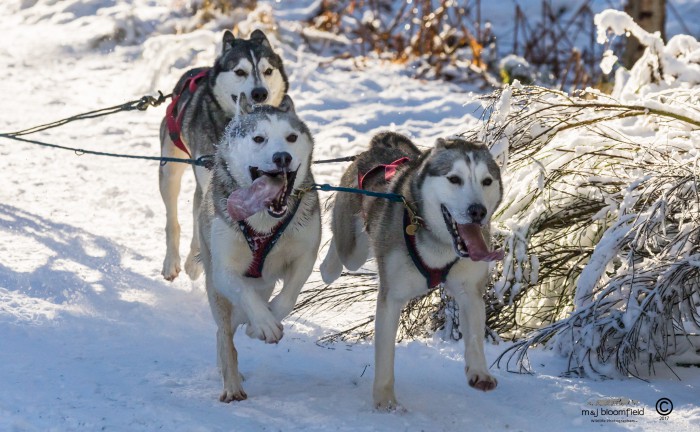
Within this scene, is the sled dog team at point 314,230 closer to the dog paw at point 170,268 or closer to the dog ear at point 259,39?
the dog ear at point 259,39

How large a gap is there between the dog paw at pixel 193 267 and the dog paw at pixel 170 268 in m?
0.09

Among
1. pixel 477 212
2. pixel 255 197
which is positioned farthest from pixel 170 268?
pixel 477 212

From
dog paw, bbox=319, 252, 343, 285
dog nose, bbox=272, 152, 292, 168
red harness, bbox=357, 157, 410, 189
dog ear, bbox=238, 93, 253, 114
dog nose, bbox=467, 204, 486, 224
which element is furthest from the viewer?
dog paw, bbox=319, 252, 343, 285

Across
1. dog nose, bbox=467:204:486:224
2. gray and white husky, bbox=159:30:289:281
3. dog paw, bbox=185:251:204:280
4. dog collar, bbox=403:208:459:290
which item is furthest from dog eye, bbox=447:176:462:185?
dog paw, bbox=185:251:204:280

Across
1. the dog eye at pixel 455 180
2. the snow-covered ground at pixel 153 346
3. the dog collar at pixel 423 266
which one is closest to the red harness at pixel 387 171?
the dog collar at pixel 423 266

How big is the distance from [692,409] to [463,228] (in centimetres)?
117

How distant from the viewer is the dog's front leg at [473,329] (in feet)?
13.1

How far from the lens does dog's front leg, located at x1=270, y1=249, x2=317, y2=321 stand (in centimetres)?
428

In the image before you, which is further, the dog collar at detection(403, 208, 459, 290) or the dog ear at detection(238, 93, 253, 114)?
the dog ear at detection(238, 93, 253, 114)

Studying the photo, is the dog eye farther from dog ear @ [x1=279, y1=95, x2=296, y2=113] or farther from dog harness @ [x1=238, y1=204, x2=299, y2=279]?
dog ear @ [x1=279, y1=95, x2=296, y2=113]

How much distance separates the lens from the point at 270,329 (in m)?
4.04

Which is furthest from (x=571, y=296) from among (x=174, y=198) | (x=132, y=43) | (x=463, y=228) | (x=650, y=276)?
(x=132, y=43)

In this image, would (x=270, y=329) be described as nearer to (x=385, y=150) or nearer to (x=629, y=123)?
(x=385, y=150)

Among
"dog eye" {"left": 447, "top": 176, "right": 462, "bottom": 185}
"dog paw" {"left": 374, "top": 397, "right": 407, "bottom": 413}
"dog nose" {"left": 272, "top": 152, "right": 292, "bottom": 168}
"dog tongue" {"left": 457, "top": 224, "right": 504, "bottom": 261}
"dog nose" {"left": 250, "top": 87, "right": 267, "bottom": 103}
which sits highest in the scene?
"dog nose" {"left": 272, "top": 152, "right": 292, "bottom": 168}
